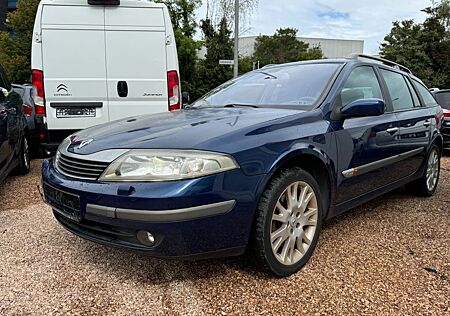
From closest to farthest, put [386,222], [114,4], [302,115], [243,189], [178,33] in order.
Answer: [243,189]
[302,115]
[386,222]
[114,4]
[178,33]

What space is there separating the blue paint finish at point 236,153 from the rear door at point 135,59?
8.18ft

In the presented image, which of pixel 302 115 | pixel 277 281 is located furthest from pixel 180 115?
pixel 277 281

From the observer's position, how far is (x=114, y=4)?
16.9ft

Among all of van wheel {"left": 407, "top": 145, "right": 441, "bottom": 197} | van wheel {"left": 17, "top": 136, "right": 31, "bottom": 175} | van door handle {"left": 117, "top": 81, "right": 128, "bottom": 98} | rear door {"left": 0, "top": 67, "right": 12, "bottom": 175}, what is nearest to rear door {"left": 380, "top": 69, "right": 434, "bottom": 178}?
van wheel {"left": 407, "top": 145, "right": 441, "bottom": 197}

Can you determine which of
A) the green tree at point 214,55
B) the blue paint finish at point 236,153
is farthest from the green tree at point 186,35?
the blue paint finish at point 236,153

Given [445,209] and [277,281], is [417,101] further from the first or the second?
[277,281]

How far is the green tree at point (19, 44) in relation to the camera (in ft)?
65.2

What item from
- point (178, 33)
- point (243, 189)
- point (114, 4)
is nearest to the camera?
point (243, 189)

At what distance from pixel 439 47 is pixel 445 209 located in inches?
923

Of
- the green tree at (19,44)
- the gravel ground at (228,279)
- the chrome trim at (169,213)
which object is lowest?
the gravel ground at (228,279)

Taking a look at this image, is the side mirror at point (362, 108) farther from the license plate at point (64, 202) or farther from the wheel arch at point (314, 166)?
the license plate at point (64, 202)

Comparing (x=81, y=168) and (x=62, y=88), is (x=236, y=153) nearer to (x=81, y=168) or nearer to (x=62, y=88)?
(x=81, y=168)

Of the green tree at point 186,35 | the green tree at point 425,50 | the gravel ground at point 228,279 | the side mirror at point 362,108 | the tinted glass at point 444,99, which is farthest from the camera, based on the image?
the green tree at point 425,50

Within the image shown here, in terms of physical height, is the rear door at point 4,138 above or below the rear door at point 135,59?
below
